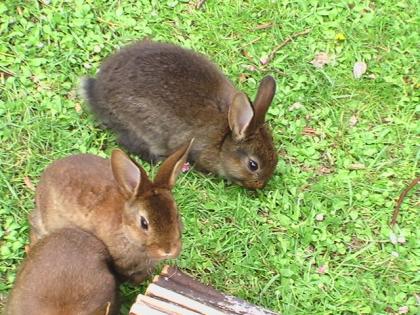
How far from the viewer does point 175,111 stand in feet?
16.3

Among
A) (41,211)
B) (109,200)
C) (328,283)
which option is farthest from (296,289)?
(41,211)

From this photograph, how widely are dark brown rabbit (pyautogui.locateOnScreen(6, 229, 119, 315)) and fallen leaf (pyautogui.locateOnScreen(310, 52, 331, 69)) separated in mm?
2419

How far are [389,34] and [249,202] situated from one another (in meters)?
1.95

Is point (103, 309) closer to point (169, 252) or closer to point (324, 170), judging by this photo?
point (169, 252)

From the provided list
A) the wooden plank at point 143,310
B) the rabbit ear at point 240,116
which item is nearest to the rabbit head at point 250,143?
the rabbit ear at point 240,116

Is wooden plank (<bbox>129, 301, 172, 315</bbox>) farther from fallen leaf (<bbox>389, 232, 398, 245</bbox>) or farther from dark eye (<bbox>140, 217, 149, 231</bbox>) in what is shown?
fallen leaf (<bbox>389, 232, 398, 245</bbox>)

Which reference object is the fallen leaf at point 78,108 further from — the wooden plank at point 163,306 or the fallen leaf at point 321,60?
the fallen leaf at point 321,60

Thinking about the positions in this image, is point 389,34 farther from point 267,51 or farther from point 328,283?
point 328,283

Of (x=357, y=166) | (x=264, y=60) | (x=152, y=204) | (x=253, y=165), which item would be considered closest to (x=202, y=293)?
(x=152, y=204)

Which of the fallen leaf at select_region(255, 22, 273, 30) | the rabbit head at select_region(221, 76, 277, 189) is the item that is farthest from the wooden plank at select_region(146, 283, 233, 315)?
the fallen leaf at select_region(255, 22, 273, 30)

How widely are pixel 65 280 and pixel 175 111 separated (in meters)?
1.55

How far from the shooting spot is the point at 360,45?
584 cm

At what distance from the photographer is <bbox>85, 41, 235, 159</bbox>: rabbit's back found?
16.3 feet

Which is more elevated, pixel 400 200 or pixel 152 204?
pixel 152 204
